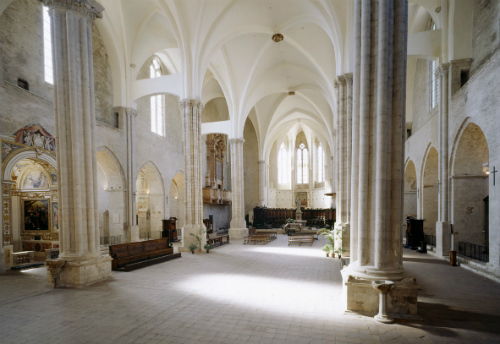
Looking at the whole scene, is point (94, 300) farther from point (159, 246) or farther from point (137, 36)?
point (137, 36)

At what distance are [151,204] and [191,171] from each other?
273 inches

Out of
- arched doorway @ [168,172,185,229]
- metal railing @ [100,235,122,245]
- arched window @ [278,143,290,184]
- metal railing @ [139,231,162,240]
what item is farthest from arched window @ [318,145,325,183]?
metal railing @ [100,235,122,245]

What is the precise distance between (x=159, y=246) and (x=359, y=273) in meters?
9.28

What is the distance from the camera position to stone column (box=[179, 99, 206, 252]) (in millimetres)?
15062

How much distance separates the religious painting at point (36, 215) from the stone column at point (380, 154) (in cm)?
1479

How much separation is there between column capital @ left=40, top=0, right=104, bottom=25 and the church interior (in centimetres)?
3

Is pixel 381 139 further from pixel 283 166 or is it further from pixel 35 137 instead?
pixel 283 166

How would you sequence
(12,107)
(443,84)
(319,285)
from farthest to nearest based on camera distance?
(443,84) → (12,107) → (319,285)

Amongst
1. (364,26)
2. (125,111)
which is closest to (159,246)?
(125,111)

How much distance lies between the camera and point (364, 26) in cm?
605

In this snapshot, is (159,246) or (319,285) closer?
(319,285)

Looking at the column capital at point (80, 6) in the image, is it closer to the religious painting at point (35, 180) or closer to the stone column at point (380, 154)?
the stone column at point (380, 154)

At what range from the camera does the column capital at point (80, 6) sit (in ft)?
26.9

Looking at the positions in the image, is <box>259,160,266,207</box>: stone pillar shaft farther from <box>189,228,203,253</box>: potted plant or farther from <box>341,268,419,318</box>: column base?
<box>341,268,419,318</box>: column base
